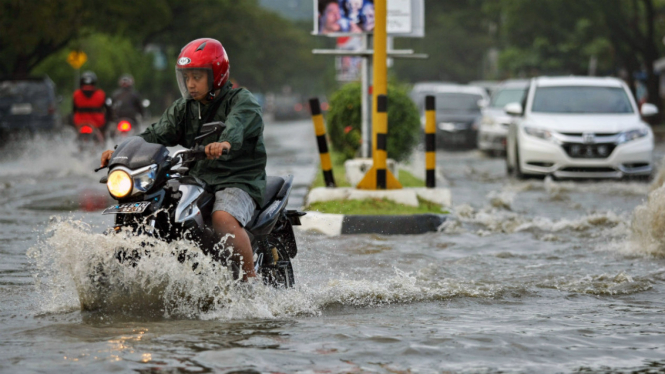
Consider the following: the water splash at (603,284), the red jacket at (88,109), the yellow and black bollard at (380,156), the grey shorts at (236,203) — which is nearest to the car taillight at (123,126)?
the red jacket at (88,109)

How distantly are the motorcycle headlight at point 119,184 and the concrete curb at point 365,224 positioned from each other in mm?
4810

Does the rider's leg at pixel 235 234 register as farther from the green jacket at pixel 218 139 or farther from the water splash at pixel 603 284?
the water splash at pixel 603 284

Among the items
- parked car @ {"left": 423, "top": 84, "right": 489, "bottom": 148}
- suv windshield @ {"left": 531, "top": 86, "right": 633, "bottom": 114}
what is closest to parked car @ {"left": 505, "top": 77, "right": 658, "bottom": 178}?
suv windshield @ {"left": 531, "top": 86, "right": 633, "bottom": 114}

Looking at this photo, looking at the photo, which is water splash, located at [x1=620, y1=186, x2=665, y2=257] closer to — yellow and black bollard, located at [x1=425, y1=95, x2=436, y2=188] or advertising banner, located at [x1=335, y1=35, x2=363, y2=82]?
yellow and black bollard, located at [x1=425, y1=95, x2=436, y2=188]

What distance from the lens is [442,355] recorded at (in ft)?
16.8

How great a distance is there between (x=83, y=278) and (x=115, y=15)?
106 feet

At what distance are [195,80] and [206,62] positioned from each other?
0.38 feet

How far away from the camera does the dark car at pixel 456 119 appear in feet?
82.5

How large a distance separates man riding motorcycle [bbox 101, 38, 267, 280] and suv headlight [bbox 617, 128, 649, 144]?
10487 millimetres

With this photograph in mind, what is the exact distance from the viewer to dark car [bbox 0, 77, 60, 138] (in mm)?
26391

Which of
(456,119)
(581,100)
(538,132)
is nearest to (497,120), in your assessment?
(456,119)

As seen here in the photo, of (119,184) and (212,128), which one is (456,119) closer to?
(212,128)

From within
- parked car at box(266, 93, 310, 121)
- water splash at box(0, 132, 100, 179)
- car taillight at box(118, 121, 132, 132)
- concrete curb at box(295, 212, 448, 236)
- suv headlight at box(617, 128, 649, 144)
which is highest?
car taillight at box(118, 121, 132, 132)

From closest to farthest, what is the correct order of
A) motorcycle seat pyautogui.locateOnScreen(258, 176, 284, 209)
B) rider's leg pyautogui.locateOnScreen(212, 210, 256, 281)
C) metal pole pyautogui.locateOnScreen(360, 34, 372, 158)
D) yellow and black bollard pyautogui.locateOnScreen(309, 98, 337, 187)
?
rider's leg pyautogui.locateOnScreen(212, 210, 256, 281)
motorcycle seat pyautogui.locateOnScreen(258, 176, 284, 209)
yellow and black bollard pyautogui.locateOnScreen(309, 98, 337, 187)
metal pole pyautogui.locateOnScreen(360, 34, 372, 158)
